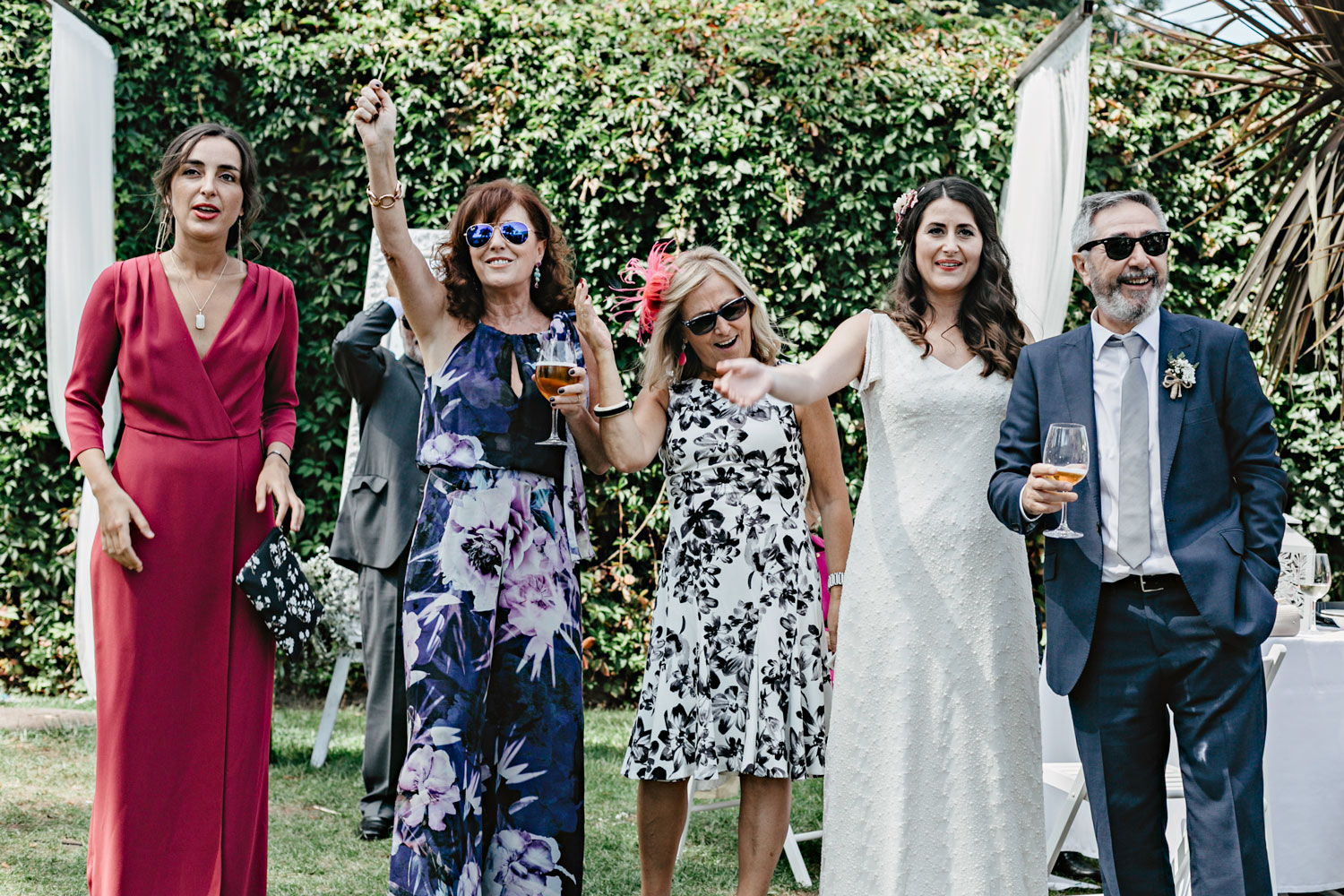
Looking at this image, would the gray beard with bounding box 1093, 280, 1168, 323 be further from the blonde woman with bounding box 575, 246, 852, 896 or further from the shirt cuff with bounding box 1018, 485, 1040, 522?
the blonde woman with bounding box 575, 246, 852, 896

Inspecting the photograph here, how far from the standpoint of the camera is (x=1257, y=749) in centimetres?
254

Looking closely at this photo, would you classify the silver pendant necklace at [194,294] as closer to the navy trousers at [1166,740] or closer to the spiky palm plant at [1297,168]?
the navy trousers at [1166,740]

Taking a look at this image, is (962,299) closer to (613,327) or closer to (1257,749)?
(1257,749)

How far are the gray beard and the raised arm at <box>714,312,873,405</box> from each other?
61 centimetres

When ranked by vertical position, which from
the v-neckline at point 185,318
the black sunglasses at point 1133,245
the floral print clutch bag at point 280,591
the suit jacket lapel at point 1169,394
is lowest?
the floral print clutch bag at point 280,591

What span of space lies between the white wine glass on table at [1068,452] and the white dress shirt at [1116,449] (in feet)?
0.96

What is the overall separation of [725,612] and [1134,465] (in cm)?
119

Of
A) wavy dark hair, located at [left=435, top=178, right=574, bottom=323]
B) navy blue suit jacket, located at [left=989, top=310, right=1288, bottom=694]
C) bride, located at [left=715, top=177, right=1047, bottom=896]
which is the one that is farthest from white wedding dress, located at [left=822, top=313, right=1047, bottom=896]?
wavy dark hair, located at [left=435, top=178, right=574, bottom=323]

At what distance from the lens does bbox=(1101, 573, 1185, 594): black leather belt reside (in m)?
2.56

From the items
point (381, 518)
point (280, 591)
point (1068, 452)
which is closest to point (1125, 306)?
point (1068, 452)

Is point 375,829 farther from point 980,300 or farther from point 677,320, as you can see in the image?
point 980,300

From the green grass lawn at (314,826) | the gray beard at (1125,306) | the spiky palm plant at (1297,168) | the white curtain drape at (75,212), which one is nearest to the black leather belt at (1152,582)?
the gray beard at (1125,306)

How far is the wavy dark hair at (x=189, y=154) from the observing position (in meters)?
2.99

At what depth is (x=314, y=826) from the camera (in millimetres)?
4523
